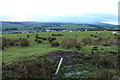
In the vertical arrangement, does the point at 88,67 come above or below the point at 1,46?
below

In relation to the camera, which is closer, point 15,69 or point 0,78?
Answer: point 0,78

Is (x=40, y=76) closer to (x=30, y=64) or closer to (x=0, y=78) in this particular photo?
(x=30, y=64)

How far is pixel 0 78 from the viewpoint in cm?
726

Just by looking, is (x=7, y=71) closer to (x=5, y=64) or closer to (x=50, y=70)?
(x=5, y=64)

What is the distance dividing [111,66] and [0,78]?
6317mm

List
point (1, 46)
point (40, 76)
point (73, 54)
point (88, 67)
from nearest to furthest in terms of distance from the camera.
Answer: point (40, 76) < point (88, 67) < point (73, 54) < point (1, 46)

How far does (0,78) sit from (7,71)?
2.47 feet

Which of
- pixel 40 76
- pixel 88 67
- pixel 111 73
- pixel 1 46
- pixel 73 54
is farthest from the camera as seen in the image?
pixel 1 46

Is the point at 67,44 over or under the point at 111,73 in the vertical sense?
over

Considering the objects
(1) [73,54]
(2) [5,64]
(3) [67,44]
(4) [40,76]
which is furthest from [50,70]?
(3) [67,44]

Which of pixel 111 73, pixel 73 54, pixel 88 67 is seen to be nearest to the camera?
pixel 111 73

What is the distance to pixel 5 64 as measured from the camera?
889 centimetres

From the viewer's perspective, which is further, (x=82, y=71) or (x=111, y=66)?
(x=111, y=66)

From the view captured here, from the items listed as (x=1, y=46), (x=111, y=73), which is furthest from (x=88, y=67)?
(x=1, y=46)
